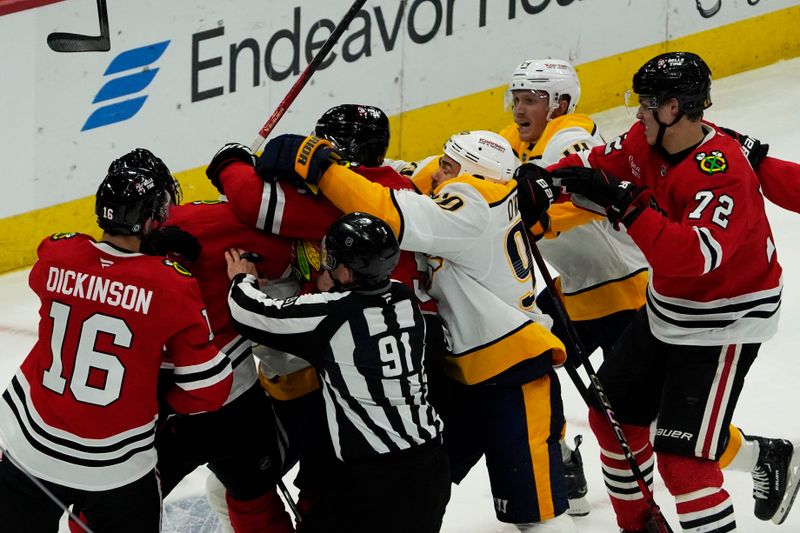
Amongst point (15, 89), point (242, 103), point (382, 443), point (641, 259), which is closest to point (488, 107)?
point (242, 103)

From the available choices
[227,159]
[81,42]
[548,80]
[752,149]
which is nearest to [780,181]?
[752,149]

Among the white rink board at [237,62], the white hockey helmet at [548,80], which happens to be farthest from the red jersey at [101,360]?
the white rink board at [237,62]

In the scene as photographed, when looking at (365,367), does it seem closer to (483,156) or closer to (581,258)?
(483,156)

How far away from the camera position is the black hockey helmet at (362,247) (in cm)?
296

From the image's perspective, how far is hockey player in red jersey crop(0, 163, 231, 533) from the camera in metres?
2.89

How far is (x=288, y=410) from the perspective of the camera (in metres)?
3.56

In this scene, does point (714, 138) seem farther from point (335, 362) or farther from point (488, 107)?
point (488, 107)

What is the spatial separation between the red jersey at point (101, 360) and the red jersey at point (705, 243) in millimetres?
1209

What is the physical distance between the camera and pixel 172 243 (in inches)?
125

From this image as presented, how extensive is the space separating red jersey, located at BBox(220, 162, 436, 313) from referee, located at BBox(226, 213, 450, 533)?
0.56 feet

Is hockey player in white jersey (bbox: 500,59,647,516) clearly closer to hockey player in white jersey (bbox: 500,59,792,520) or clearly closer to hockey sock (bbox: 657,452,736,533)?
hockey player in white jersey (bbox: 500,59,792,520)

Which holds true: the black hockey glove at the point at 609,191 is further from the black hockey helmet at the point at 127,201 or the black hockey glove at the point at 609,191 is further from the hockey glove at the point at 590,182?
the black hockey helmet at the point at 127,201

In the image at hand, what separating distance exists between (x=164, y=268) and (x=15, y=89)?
3341 millimetres

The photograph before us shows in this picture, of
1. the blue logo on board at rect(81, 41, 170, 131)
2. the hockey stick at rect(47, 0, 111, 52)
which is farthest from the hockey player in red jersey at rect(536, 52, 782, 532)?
the blue logo on board at rect(81, 41, 170, 131)
